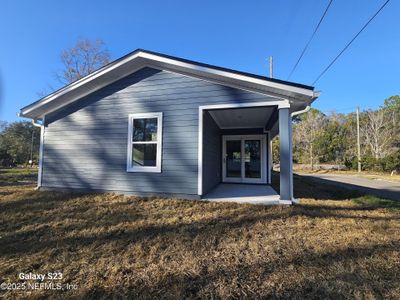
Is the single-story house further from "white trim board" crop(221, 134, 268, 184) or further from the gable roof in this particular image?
"white trim board" crop(221, 134, 268, 184)

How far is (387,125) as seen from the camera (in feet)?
89.8

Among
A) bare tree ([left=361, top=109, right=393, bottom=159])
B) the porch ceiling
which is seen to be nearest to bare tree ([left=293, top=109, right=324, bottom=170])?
bare tree ([left=361, top=109, right=393, bottom=159])

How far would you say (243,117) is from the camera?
25.0 feet

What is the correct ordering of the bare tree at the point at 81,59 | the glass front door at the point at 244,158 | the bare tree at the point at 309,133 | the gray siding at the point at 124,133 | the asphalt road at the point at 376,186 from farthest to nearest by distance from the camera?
the bare tree at the point at 309,133 → the bare tree at the point at 81,59 → the glass front door at the point at 244,158 → the asphalt road at the point at 376,186 → the gray siding at the point at 124,133

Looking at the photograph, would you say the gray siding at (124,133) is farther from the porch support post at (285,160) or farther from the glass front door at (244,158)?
the glass front door at (244,158)

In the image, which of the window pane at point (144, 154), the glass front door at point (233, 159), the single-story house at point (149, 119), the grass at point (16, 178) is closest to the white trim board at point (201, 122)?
the single-story house at point (149, 119)

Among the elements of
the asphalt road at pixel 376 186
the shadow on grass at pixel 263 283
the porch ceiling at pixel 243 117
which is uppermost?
the porch ceiling at pixel 243 117

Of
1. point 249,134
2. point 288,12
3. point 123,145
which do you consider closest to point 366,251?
point 123,145

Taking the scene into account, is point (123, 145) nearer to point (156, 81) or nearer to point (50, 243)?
point (156, 81)

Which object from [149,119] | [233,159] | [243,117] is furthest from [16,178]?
[243,117]

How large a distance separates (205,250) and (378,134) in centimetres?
3364

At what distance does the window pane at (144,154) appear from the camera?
20.6 ft

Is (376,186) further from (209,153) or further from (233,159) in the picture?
(209,153)

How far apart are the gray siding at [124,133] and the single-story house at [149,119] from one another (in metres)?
0.03
